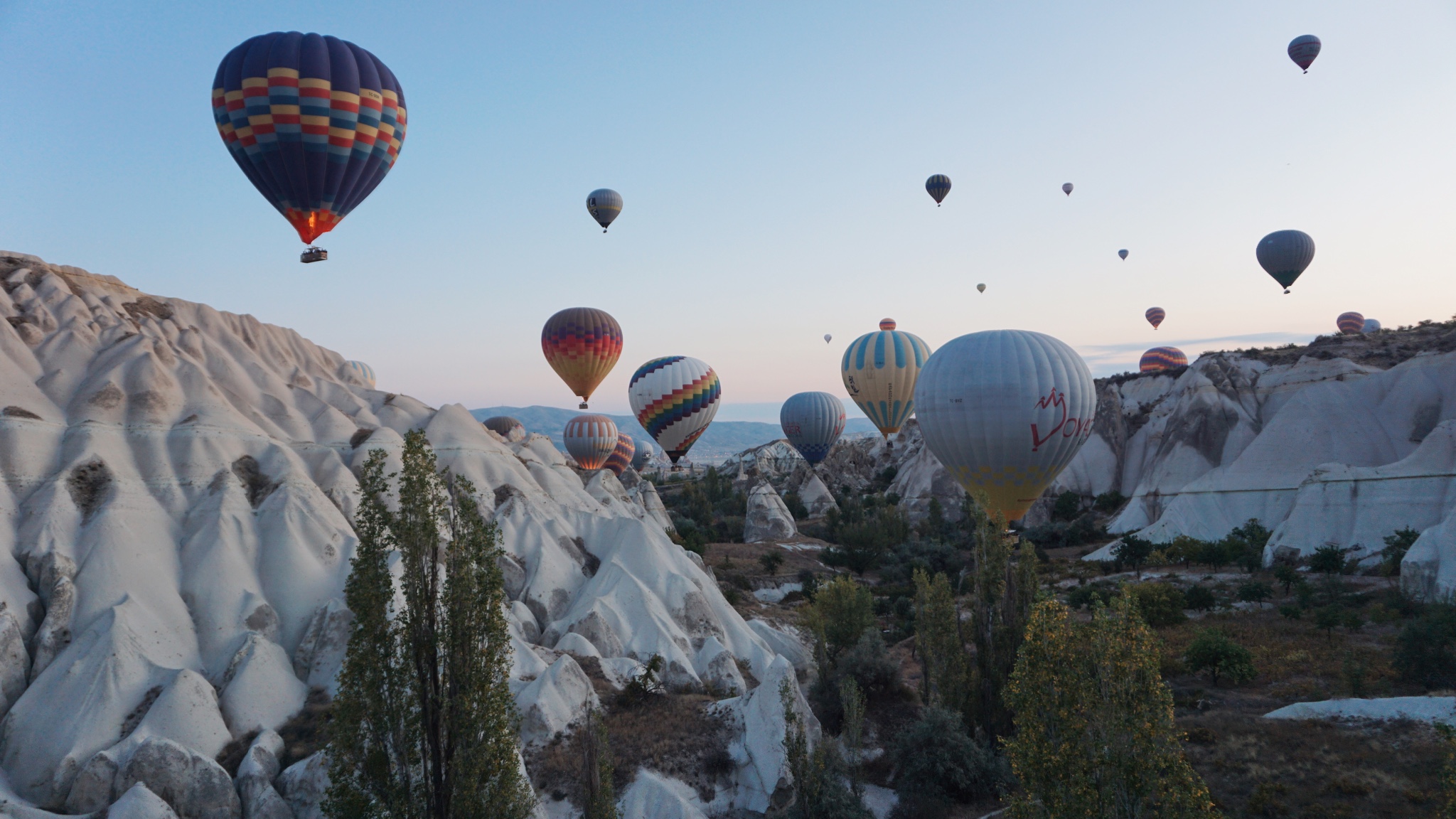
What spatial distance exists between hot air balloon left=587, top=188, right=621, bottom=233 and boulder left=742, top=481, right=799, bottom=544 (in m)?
29.1

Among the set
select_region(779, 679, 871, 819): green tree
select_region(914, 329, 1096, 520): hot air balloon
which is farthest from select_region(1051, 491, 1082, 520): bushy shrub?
select_region(779, 679, 871, 819): green tree

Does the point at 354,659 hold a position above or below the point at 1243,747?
above

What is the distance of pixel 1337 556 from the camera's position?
43.2 metres

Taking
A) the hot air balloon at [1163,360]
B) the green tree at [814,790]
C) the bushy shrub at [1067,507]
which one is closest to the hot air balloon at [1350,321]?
the hot air balloon at [1163,360]

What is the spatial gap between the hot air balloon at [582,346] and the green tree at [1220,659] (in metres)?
50.6

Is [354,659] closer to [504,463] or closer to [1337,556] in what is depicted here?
[504,463]

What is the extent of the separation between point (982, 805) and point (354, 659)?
18672 mm

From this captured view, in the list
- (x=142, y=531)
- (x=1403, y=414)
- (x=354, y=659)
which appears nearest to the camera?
(x=354, y=659)

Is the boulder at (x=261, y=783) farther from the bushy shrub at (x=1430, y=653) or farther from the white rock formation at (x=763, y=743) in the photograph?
the bushy shrub at (x=1430, y=653)

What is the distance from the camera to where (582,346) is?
69250 mm

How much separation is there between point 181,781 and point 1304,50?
74.3 meters

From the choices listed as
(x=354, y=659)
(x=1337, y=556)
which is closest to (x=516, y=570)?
(x=354, y=659)

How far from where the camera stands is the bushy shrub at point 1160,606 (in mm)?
38750

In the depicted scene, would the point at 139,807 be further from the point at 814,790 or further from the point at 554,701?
the point at 814,790
